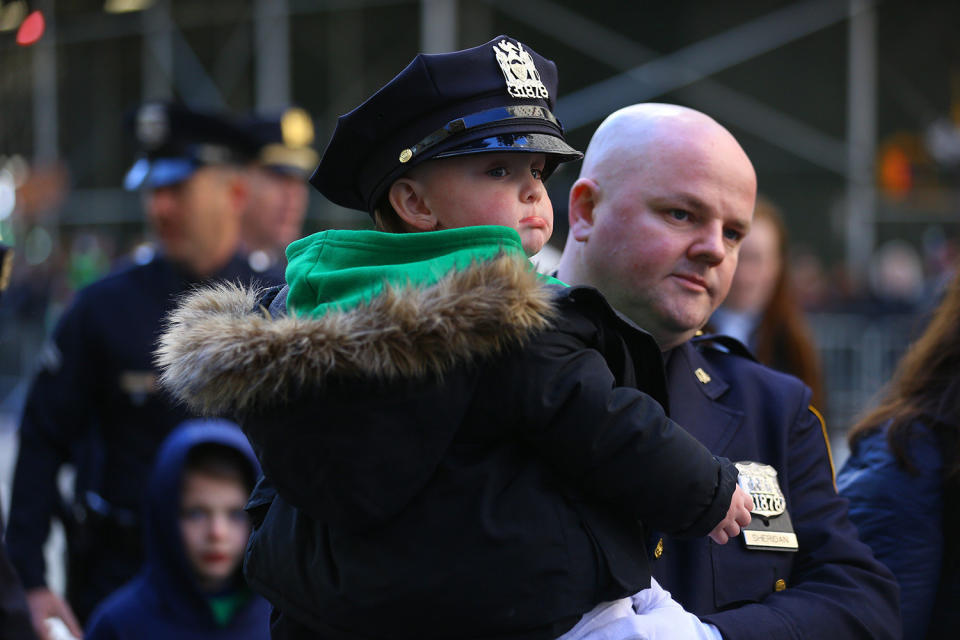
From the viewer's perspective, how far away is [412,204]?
1.95 meters

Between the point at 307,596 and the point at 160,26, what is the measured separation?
1758 centimetres

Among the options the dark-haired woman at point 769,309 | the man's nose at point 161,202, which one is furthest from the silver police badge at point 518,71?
the dark-haired woman at point 769,309

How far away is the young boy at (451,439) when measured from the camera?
1.70 m

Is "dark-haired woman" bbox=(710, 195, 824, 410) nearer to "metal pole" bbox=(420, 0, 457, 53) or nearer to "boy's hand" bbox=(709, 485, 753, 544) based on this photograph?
"boy's hand" bbox=(709, 485, 753, 544)

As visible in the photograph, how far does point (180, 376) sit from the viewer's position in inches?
71.5

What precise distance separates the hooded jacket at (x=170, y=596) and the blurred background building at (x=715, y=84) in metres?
10.3

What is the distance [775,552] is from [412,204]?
3.29 ft

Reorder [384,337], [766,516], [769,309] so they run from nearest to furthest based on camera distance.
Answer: [384,337], [766,516], [769,309]

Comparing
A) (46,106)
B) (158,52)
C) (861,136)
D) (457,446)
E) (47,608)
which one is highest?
(158,52)

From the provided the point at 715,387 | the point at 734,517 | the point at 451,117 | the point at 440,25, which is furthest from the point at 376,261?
the point at 440,25

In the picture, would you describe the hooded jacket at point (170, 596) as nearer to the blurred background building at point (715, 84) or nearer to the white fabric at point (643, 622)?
the white fabric at point (643, 622)

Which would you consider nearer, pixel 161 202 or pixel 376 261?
pixel 376 261

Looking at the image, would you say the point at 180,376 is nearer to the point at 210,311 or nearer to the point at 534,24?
the point at 210,311

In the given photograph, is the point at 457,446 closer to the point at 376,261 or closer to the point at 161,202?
the point at 376,261
